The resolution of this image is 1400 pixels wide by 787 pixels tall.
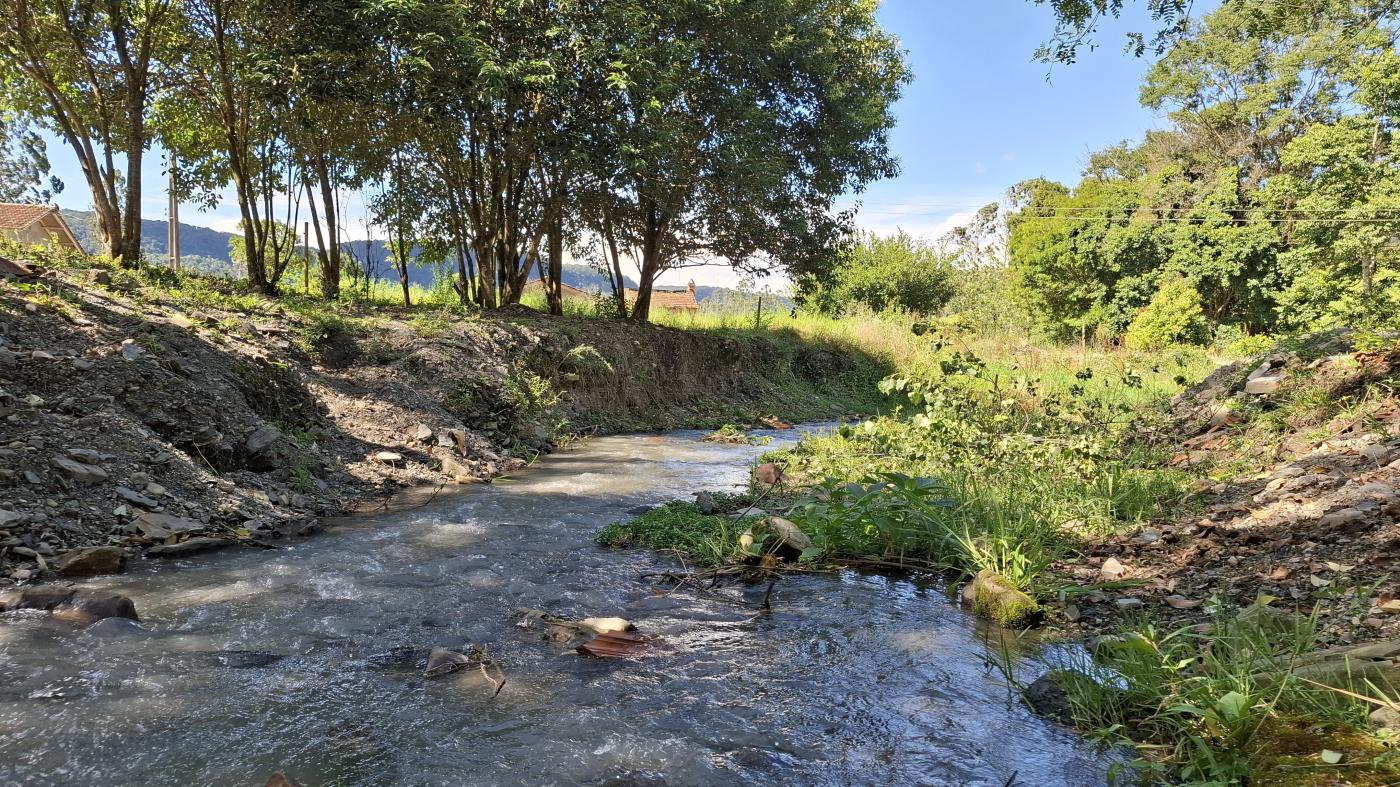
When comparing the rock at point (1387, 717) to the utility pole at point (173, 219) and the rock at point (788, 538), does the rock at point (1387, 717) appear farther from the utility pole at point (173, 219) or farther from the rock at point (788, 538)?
the utility pole at point (173, 219)

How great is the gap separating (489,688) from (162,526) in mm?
3188

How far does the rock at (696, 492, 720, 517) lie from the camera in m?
6.34

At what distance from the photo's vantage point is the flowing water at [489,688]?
2559 mm

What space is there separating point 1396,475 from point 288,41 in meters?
13.0

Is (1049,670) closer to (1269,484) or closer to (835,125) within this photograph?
(1269,484)

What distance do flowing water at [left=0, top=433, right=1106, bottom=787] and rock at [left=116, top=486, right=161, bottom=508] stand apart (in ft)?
2.30

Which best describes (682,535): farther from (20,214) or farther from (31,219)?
(20,214)

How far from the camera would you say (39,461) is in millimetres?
4871

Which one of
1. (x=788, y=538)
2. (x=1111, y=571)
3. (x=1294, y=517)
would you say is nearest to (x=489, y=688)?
(x=788, y=538)

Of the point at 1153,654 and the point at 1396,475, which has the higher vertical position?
the point at 1396,475

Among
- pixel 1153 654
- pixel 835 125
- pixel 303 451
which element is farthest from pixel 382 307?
pixel 1153 654

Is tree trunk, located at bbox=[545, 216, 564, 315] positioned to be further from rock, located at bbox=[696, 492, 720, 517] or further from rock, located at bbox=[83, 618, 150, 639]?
rock, located at bbox=[83, 618, 150, 639]

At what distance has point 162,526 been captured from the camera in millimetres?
4934

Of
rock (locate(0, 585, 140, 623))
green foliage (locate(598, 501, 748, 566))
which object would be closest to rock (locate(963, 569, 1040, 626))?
green foliage (locate(598, 501, 748, 566))
